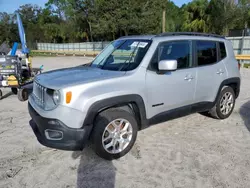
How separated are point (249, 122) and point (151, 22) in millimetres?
24286

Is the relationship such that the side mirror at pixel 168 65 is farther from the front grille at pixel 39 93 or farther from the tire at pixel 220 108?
the tire at pixel 220 108

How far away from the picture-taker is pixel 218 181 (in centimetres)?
285

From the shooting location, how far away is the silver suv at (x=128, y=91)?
9.58 feet

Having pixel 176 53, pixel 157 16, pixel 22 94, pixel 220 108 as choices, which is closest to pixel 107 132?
pixel 176 53

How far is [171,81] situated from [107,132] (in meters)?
1.37

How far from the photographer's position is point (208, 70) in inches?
169

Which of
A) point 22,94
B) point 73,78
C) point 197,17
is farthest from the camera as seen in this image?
point 197,17

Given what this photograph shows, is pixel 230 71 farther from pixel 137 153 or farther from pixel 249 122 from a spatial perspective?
pixel 137 153

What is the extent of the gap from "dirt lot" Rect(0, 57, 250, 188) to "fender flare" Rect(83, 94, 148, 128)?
2.15ft

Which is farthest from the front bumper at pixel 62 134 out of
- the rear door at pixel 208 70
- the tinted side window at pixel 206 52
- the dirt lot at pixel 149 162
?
the tinted side window at pixel 206 52

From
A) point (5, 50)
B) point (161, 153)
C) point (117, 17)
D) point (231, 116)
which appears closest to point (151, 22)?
point (117, 17)

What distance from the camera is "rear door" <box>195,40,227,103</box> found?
13.7 ft

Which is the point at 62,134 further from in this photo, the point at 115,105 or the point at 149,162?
the point at 149,162

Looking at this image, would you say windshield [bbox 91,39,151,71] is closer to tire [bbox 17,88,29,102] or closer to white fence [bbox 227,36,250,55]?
tire [bbox 17,88,29,102]
